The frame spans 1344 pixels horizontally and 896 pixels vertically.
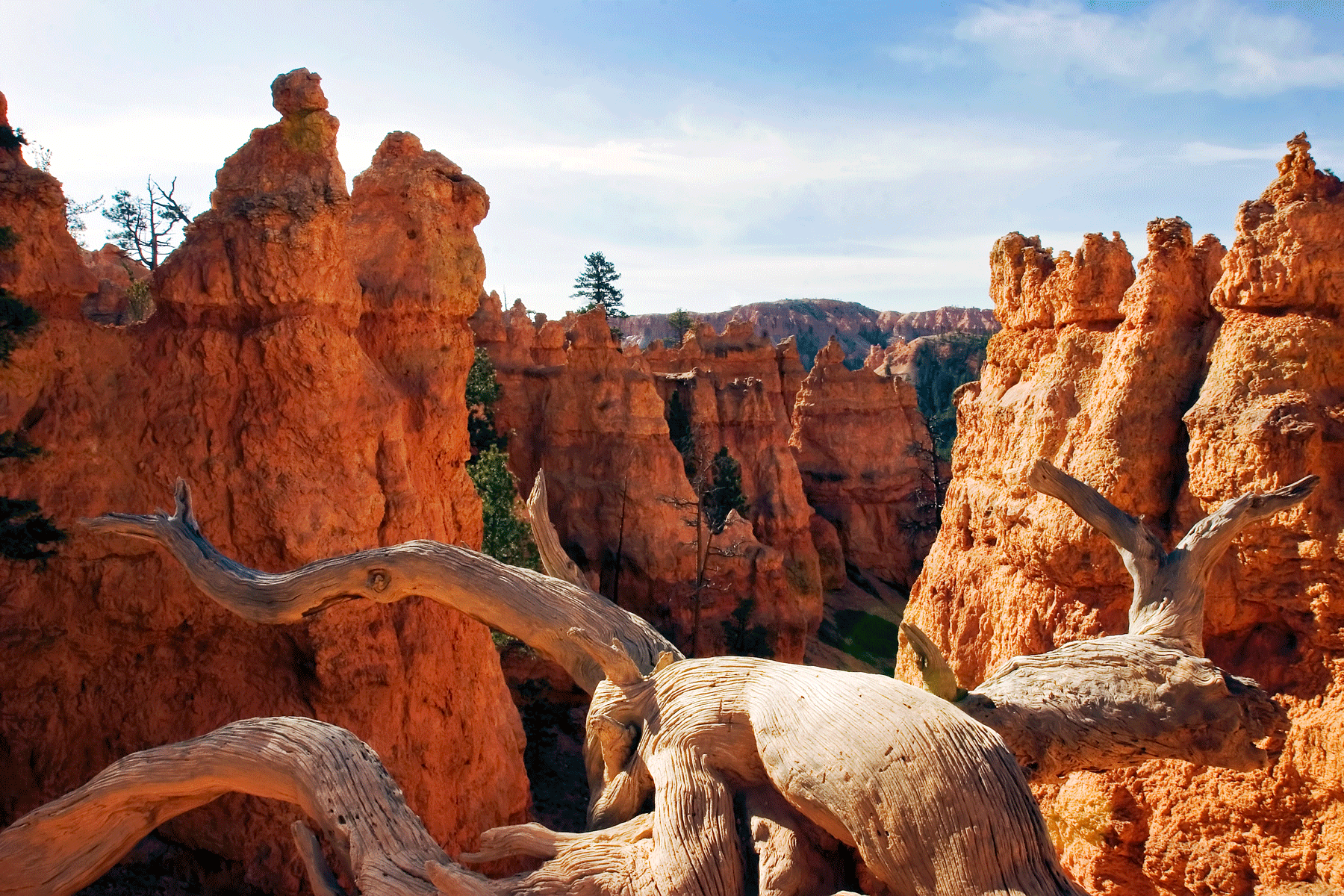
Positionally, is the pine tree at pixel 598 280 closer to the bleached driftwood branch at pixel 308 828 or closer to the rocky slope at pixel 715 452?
the rocky slope at pixel 715 452

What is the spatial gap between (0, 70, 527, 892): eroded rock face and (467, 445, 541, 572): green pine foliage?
6.54m

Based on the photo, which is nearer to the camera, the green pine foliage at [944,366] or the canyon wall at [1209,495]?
the canyon wall at [1209,495]

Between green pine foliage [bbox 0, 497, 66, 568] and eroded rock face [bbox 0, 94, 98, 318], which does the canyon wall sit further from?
eroded rock face [bbox 0, 94, 98, 318]

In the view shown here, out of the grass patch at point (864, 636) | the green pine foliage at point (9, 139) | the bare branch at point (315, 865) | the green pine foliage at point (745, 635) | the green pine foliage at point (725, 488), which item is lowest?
the grass patch at point (864, 636)

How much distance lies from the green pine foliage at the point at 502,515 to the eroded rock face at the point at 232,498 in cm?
654

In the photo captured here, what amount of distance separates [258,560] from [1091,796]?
6.82 m

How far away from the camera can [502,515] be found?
16.0 meters

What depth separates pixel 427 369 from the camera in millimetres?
9484

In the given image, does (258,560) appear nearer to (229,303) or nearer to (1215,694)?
(229,303)

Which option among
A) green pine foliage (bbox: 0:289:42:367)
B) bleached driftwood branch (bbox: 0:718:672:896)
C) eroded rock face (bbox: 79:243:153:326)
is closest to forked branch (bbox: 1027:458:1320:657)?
bleached driftwood branch (bbox: 0:718:672:896)

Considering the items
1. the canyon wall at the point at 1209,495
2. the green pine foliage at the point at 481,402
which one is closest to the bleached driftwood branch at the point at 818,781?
the canyon wall at the point at 1209,495

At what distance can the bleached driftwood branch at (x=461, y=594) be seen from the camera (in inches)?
153

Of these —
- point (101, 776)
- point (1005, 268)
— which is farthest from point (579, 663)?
point (1005, 268)

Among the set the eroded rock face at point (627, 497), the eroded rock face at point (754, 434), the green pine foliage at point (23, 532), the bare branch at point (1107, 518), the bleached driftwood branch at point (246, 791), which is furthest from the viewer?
the eroded rock face at point (754, 434)
